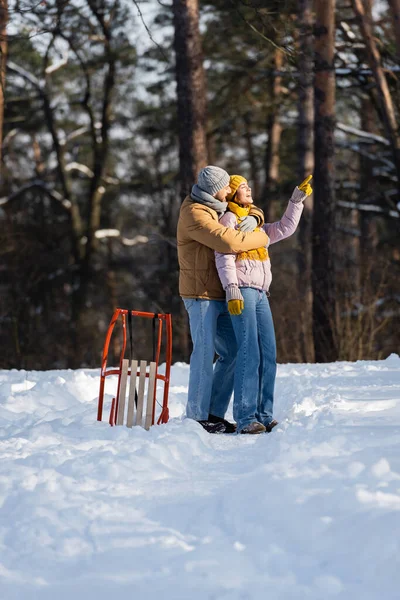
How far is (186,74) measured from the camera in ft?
37.3

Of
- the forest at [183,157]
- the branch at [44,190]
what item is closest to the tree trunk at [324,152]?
the forest at [183,157]

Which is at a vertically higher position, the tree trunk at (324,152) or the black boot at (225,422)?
the tree trunk at (324,152)

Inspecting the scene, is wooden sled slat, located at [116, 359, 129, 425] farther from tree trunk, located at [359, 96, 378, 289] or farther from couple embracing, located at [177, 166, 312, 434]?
tree trunk, located at [359, 96, 378, 289]

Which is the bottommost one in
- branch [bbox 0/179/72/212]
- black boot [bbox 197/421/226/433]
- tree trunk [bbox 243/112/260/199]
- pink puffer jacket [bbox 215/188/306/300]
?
black boot [bbox 197/421/226/433]

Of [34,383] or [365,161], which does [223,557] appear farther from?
[365,161]

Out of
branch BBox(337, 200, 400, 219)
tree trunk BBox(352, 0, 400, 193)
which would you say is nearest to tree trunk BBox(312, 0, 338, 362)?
tree trunk BBox(352, 0, 400, 193)

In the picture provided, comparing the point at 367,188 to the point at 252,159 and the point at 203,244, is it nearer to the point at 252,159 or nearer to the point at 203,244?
the point at 252,159

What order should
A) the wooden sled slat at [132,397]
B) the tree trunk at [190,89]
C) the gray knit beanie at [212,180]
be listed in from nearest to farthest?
the gray knit beanie at [212,180], the wooden sled slat at [132,397], the tree trunk at [190,89]

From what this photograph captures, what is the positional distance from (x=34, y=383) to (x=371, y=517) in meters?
5.32

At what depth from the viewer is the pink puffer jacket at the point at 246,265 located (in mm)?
6262

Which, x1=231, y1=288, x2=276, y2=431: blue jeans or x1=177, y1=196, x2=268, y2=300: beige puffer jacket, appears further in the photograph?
x1=231, y1=288, x2=276, y2=431: blue jeans

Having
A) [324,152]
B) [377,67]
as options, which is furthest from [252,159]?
[324,152]

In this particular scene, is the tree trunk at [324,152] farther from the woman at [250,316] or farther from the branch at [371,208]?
the woman at [250,316]

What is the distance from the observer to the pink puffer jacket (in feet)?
20.5
